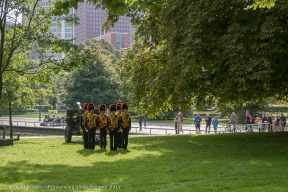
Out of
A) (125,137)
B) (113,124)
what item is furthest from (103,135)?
(125,137)

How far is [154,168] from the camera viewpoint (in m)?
13.2

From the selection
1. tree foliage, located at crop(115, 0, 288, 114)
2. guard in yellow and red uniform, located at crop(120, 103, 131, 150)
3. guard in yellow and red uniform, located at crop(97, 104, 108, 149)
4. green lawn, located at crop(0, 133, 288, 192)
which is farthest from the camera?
guard in yellow and red uniform, located at crop(97, 104, 108, 149)

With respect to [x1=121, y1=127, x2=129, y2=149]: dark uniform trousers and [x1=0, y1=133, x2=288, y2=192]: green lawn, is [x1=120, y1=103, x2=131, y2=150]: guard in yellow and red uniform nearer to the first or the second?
[x1=121, y1=127, x2=129, y2=149]: dark uniform trousers

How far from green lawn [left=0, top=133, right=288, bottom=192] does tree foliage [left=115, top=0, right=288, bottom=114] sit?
247 centimetres

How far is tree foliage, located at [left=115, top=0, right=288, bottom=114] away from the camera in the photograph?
54.5 ft

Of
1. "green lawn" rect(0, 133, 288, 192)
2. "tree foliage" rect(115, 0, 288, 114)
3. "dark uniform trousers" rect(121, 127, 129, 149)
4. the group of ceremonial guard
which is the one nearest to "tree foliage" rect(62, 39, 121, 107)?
"tree foliage" rect(115, 0, 288, 114)

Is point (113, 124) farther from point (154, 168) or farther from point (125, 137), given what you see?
point (154, 168)

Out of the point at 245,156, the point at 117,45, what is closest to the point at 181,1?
the point at 245,156

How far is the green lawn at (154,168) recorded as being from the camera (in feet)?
34.9

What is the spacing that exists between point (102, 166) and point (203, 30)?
7557 mm

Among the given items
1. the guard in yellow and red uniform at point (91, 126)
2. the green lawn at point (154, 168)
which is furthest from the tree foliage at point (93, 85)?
the guard in yellow and red uniform at point (91, 126)

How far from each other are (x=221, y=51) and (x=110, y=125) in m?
5.38

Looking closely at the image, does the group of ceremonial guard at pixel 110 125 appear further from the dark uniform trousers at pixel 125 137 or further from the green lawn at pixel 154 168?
the green lawn at pixel 154 168

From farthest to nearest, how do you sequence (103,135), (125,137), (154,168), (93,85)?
(93,85) < (103,135) < (125,137) < (154,168)
